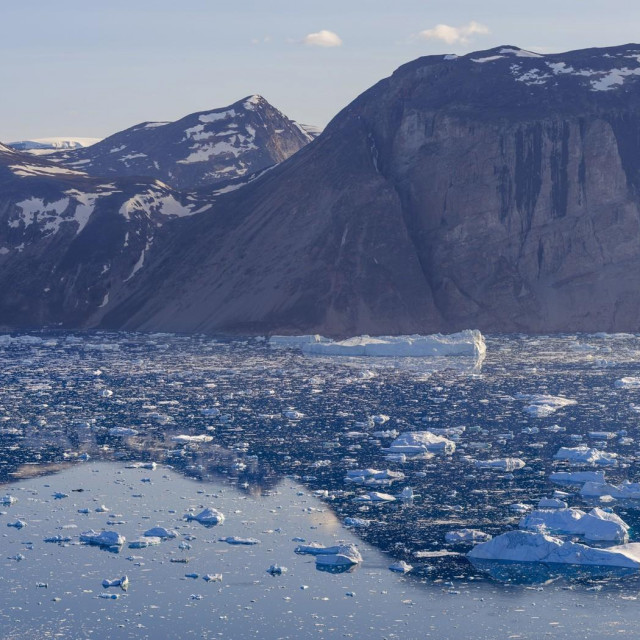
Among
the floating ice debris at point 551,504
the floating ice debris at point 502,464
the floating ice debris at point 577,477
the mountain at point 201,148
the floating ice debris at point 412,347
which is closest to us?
the floating ice debris at point 551,504

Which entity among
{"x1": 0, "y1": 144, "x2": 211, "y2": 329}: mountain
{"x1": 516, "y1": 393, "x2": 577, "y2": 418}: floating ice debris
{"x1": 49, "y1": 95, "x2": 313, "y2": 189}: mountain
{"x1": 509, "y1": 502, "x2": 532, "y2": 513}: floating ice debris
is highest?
{"x1": 49, "y1": 95, "x2": 313, "y2": 189}: mountain

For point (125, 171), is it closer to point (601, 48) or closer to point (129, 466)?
point (601, 48)

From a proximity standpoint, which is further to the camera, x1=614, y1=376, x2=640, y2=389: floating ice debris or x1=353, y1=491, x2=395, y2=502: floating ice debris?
x1=614, y1=376, x2=640, y2=389: floating ice debris

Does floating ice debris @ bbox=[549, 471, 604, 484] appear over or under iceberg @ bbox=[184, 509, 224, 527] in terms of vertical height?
over

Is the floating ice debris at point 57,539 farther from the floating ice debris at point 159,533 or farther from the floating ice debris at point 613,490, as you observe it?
the floating ice debris at point 613,490

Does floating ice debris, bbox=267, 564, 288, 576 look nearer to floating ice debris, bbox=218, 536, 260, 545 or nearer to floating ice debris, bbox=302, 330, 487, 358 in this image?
floating ice debris, bbox=218, 536, 260, 545

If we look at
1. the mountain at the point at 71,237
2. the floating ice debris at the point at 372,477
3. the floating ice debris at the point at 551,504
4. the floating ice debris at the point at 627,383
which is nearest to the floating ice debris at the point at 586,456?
the floating ice debris at the point at 372,477

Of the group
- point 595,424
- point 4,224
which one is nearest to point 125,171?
point 4,224

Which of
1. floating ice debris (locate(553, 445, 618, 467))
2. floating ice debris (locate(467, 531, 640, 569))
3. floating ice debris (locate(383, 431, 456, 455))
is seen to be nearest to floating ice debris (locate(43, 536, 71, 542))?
floating ice debris (locate(467, 531, 640, 569))
